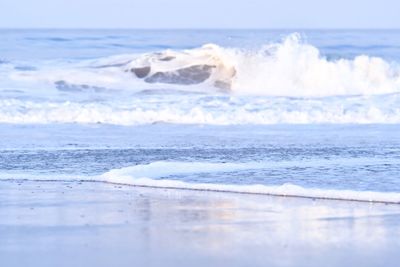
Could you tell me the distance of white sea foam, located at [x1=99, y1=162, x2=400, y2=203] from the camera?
316 inches

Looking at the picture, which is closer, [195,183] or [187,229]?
[187,229]

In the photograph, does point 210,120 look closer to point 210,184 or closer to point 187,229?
point 210,184

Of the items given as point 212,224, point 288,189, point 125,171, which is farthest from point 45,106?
point 212,224

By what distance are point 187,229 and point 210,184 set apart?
2.33 metres

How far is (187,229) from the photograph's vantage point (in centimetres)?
655

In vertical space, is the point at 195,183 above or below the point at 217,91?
below

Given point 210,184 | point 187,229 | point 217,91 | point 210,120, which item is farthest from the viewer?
point 217,91

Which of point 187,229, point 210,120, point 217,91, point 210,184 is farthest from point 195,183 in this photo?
point 217,91

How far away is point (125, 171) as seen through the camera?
32.0ft

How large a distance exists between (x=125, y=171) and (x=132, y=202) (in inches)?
75.3

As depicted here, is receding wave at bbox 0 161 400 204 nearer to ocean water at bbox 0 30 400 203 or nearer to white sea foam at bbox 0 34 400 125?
ocean water at bbox 0 30 400 203

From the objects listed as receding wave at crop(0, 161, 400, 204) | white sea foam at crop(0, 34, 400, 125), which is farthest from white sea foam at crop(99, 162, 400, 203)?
white sea foam at crop(0, 34, 400, 125)

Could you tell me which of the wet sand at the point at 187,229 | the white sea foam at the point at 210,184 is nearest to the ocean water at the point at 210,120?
the white sea foam at the point at 210,184

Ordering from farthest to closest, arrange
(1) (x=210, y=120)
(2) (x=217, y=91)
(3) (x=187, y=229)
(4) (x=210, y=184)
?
(2) (x=217, y=91) → (1) (x=210, y=120) → (4) (x=210, y=184) → (3) (x=187, y=229)
